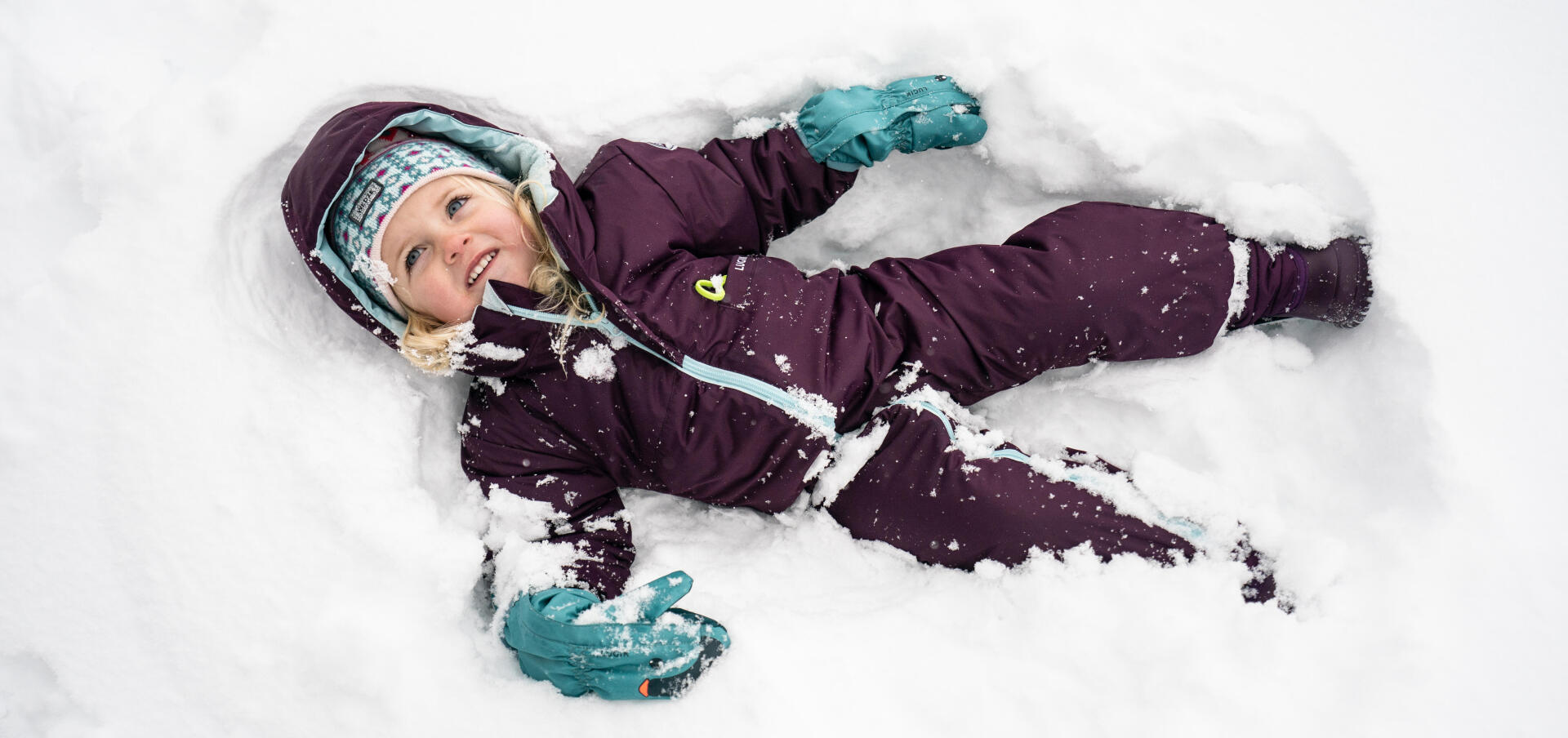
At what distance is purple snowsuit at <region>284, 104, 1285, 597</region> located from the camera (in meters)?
1.59

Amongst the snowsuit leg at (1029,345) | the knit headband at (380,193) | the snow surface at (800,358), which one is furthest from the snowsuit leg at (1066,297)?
the knit headband at (380,193)

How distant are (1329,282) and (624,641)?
57.4 inches

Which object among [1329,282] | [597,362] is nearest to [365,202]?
[597,362]

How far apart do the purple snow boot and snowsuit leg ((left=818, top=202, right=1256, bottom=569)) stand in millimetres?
80

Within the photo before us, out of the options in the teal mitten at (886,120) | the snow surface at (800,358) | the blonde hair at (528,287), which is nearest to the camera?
the snow surface at (800,358)

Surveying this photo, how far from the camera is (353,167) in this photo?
1526 mm

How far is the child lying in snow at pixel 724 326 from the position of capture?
1.56 m

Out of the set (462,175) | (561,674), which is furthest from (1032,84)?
(561,674)

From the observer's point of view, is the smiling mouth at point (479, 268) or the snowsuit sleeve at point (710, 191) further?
the snowsuit sleeve at point (710, 191)

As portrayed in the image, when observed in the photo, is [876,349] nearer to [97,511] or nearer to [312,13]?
[312,13]

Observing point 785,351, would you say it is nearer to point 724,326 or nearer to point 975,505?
point 724,326

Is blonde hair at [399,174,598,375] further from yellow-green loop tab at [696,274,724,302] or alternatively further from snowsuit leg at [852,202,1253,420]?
snowsuit leg at [852,202,1253,420]

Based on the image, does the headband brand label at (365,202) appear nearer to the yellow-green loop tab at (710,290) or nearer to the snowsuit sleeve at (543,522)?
the snowsuit sleeve at (543,522)

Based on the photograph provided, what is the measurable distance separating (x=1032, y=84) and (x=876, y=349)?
0.61 meters
